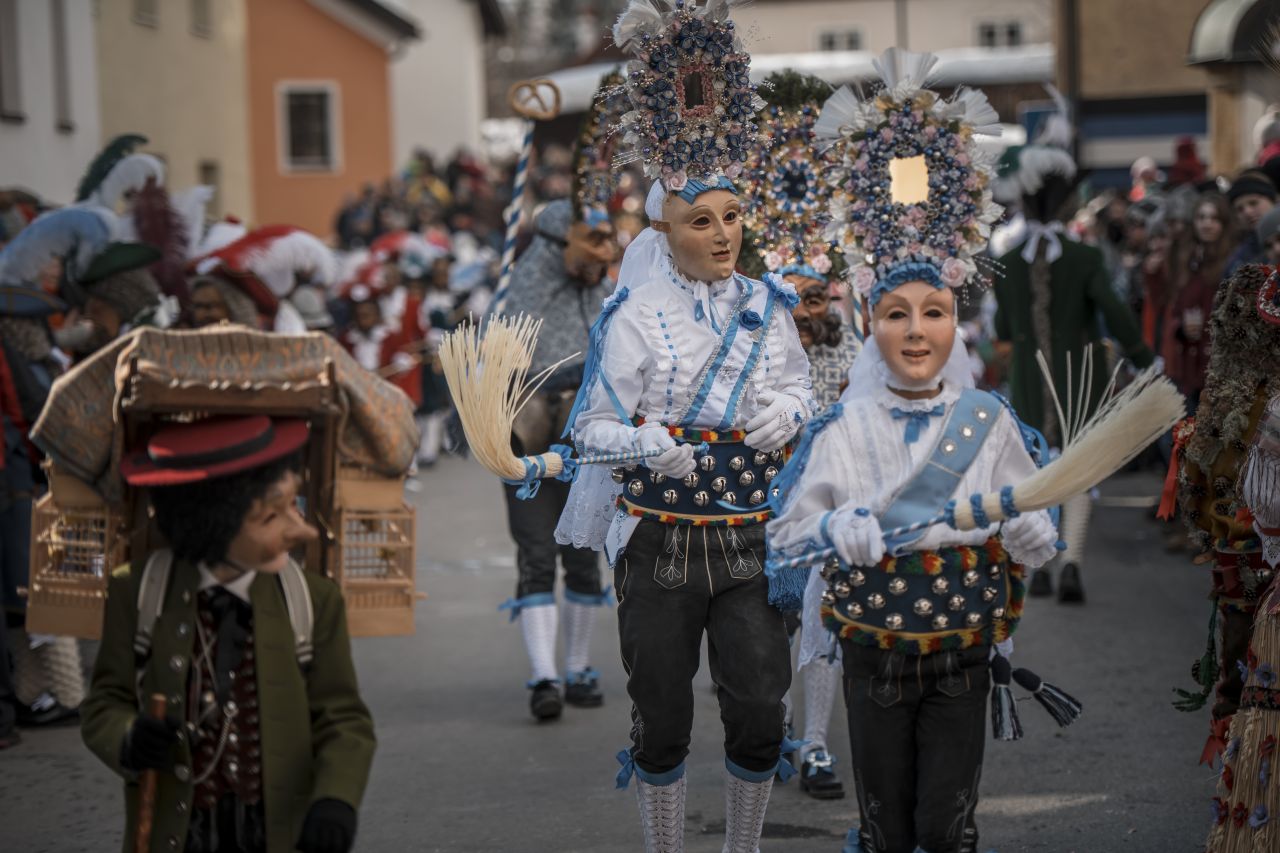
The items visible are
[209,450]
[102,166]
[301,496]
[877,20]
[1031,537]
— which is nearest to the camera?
[209,450]

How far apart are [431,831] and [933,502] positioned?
104 inches

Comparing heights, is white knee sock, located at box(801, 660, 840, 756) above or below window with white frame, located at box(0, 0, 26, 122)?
below

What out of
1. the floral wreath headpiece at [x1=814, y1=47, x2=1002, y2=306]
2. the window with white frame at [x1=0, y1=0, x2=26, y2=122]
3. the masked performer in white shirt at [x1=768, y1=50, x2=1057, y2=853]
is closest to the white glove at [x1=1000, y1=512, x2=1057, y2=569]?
the masked performer in white shirt at [x1=768, y1=50, x2=1057, y2=853]

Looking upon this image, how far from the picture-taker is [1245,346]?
5340mm

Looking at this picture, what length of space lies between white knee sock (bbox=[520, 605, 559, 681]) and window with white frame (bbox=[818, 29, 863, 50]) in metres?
58.4

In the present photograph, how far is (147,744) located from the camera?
3816 millimetres

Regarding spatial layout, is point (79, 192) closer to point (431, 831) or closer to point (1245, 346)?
point (431, 831)

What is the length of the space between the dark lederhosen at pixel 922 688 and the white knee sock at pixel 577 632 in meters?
3.42

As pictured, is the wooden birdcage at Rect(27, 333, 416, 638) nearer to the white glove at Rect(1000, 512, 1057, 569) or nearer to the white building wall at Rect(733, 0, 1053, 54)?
the white glove at Rect(1000, 512, 1057, 569)

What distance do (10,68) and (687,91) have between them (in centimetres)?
1343

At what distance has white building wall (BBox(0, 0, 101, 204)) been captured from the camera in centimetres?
1728

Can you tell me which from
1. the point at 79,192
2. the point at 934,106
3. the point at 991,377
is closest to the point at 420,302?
the point at 991,377

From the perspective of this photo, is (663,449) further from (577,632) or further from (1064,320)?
(1064,320)

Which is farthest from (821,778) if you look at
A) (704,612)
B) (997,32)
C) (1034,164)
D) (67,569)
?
(997,32)
